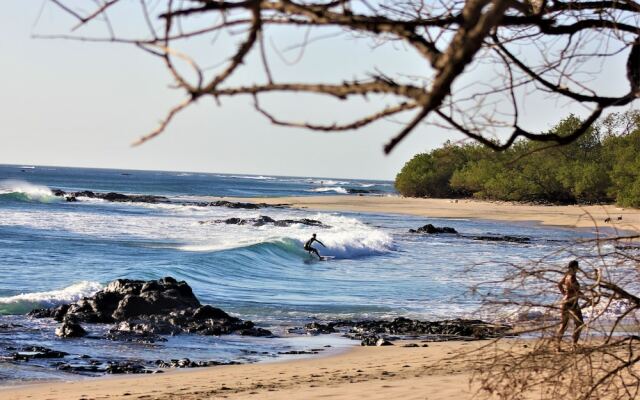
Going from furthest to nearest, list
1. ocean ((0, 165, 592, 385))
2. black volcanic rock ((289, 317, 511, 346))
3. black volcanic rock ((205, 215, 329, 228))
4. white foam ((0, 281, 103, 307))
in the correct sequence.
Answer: black volcanic rock ((205, 215, 329, 228)) → white foam ((0, 281, 103, 307)) → black volcanic rock ((289, 317, 511, 346)) → ocean ((0, 165, 592, 385))

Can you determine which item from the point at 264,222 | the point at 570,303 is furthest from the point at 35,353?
the point at 264,222

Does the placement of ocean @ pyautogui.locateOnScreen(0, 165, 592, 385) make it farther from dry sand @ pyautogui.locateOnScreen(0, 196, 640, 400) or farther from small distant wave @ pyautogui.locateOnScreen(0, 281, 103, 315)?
dry sand @ pyautogui.locateOnScreen(0, 196, 640, 400)

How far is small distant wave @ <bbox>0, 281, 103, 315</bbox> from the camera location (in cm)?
1816

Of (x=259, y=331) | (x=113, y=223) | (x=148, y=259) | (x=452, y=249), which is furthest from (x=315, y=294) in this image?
(x=113, y=223)

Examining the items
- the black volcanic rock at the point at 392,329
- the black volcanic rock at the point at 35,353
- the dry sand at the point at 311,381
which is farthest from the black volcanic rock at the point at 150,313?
the dry sand at the point at 311,381

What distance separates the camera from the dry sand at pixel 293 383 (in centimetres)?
1062

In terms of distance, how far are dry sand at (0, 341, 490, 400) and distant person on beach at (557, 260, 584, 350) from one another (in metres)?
4.30

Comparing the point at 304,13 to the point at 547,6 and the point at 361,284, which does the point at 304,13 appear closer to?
the point at 547,6

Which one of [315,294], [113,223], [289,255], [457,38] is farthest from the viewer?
[113,223]

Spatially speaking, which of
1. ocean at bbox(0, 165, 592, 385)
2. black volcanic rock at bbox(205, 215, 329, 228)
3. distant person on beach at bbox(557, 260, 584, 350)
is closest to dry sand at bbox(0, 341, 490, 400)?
ocean at bbox(0, 165, 592, 385)

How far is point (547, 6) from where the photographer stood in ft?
16.6

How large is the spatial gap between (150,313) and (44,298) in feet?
10.1

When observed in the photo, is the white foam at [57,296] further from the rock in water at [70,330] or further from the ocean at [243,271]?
the rock in water at [70,330]

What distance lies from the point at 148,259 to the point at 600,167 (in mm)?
60457
